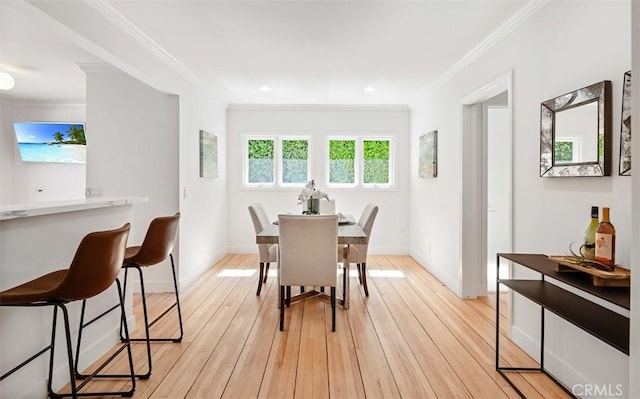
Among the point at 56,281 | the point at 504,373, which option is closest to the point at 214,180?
the point at 56,281

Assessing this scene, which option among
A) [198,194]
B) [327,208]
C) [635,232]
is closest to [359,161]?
[327,208]

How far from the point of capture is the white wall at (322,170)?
20.9ft

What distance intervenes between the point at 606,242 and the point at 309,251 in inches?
78.4

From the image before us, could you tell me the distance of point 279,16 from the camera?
2889mm

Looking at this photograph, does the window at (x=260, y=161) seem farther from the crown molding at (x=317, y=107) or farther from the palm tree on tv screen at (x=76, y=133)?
the palm tree on tv screen at (x=76, y=133)

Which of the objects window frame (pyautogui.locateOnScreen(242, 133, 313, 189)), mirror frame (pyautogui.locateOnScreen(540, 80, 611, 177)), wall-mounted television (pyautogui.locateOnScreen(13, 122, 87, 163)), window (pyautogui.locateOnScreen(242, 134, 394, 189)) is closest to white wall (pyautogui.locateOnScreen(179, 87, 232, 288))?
window frame (pyautogui.locateOnScreen(242, 133, 313, 189))

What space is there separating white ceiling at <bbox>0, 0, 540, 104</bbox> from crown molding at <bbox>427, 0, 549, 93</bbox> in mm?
37

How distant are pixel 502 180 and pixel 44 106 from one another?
741 centimetres

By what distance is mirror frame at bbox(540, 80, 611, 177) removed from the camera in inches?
77.0

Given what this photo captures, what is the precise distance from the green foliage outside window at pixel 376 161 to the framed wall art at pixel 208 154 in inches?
99.1

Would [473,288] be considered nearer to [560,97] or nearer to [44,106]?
[560,97]

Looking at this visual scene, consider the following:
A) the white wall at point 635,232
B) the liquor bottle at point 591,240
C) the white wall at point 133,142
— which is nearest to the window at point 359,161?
the white wall at point 133,142

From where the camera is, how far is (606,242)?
5.90ft

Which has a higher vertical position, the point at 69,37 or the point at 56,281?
the point at 69,37
